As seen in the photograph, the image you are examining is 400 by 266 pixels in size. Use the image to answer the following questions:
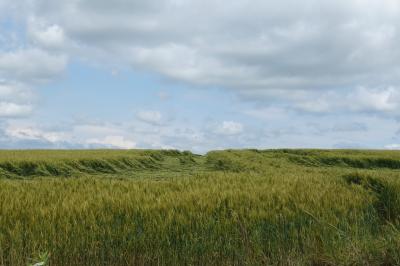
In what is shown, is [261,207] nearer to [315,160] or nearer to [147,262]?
[147,262]

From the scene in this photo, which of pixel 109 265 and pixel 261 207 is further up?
pixel 261 207

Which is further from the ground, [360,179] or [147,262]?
[360,179]

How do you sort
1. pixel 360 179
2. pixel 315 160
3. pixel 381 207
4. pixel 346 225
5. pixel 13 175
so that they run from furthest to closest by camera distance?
pixel 315 160 < pixel 13 175 < pixel 360 179 < pixel 381 207 < pixel 346 225

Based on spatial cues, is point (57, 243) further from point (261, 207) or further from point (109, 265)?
point (261, 207)

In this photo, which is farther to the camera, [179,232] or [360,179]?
[360,179]

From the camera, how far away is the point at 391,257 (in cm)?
535

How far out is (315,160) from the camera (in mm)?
33719

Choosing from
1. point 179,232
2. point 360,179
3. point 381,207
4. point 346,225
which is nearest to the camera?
point 179,232

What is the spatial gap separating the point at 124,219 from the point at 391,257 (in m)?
3.60

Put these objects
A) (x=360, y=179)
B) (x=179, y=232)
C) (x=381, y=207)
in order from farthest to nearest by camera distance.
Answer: (x=360, y=179), (x=381, y=207), (x=179, y=232)

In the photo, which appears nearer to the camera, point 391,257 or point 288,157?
→ point 391,257

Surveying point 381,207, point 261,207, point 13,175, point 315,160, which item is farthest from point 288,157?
point 261,207

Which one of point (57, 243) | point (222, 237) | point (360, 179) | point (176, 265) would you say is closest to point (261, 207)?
point (222, 237)

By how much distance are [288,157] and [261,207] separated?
28.3 metres
